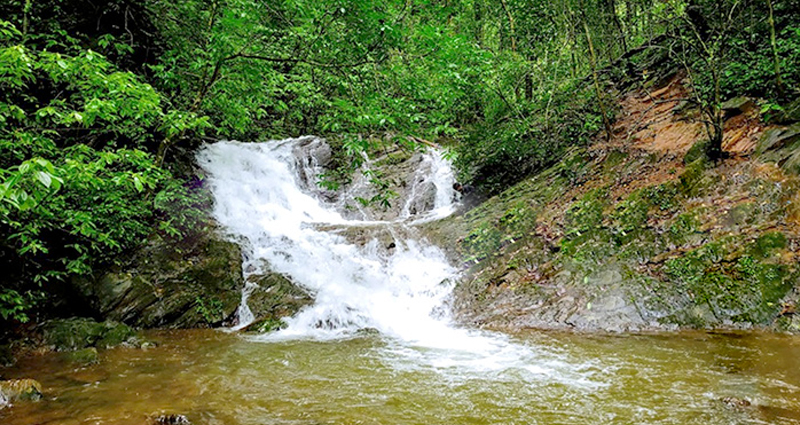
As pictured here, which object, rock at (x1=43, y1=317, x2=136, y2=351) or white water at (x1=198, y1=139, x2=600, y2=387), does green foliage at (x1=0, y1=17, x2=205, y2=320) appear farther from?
white water at (x1=198, y1=139, x2=600, y2=387)

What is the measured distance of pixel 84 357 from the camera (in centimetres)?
Answer: 523

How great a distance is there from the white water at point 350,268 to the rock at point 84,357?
8.01 feet

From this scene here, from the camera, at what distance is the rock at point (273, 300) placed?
7836 mm

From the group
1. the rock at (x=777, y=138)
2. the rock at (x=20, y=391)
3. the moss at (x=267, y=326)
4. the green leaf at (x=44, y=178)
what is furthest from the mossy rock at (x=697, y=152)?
the rock at (x=20, y=391)

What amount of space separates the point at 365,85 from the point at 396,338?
4036 mm

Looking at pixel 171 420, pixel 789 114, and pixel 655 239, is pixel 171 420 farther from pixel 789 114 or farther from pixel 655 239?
pixel 789 114

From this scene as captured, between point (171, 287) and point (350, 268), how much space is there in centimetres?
372

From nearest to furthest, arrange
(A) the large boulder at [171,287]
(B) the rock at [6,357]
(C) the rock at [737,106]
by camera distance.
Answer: (B) the rock at [6,357], (A) the large boulder at [171,287], (C) the rock at [737,106]

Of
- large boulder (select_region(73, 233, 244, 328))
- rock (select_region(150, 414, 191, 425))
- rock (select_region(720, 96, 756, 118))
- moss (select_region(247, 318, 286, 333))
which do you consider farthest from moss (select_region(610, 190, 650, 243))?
large boulder (select_region(73, 233, 244, 328))

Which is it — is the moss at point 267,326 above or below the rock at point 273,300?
below

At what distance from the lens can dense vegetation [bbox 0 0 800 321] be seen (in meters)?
4.57

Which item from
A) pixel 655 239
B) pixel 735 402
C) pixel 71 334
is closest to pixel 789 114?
pixel 655 239

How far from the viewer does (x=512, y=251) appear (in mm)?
8594

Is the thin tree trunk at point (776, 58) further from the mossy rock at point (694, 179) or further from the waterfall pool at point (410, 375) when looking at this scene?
the waterfall pool at point (410, 375)
